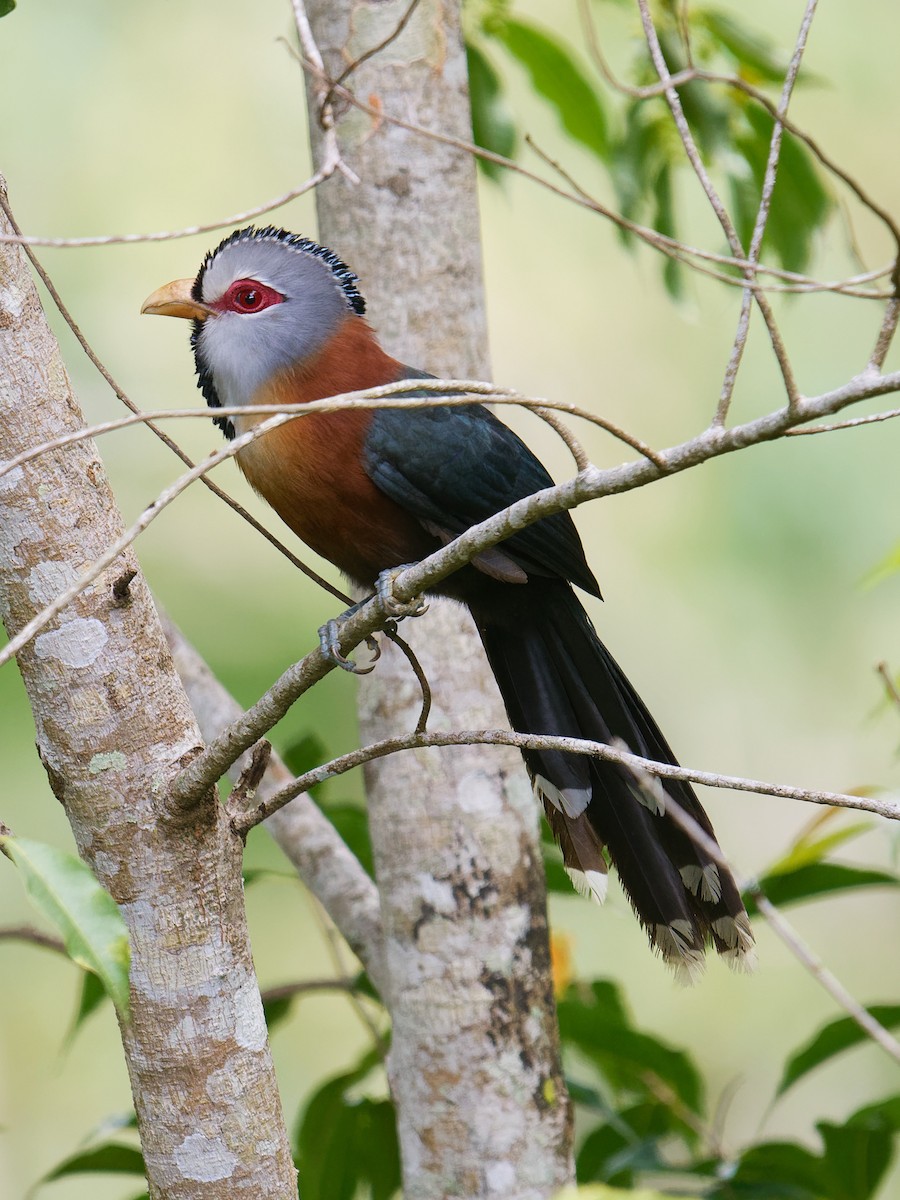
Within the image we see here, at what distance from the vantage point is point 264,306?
2.49 metres

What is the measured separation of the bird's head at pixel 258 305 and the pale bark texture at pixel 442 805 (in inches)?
5.7

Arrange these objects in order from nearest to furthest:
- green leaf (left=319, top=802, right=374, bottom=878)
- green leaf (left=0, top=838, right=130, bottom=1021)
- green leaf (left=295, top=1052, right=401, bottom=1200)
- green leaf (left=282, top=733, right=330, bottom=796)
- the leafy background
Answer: green leaf (left=0, top=838, right=130, bottom=1021) < green leaf (left=295, top=1052, right=401, bottom=1200) < green leaf (left=282, top=733, right=330, bottom=796) < green leaf (left=319, top=802, right=374, bottom=878) < the leafy background

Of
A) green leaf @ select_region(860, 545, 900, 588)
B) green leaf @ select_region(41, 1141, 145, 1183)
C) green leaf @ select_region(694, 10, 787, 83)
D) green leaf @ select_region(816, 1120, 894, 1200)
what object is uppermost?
green leaf @ select_region(694, 10, 787, 83)

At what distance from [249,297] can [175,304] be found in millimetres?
146

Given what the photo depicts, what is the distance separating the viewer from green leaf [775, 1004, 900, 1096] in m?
2.46

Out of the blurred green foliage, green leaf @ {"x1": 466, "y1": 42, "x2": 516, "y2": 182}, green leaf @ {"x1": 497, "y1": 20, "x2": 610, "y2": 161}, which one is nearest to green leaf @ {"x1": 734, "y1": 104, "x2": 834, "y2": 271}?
the blurred green foliage

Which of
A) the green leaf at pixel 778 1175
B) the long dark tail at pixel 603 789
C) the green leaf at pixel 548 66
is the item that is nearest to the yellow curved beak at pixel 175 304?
the long dark tail at pixel 603 789

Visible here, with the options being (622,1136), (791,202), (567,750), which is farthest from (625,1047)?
(791,202)

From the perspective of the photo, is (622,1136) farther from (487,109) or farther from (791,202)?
(487,109)

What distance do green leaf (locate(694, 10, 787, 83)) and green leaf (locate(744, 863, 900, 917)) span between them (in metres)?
1.81

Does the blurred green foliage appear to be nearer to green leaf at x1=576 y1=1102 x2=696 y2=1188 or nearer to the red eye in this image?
the red eye

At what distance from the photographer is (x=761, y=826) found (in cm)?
598

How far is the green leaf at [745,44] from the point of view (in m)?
2.99

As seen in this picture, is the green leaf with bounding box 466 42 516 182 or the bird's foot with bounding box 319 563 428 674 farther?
the green leaf with bounding box 466 42 516 182
